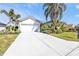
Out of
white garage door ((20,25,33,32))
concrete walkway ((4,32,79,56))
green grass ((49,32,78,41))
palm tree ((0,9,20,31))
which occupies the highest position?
palm tree ((0,9,20,31))

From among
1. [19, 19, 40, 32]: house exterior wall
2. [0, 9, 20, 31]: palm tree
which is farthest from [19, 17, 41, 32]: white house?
[0, 9, 20, 31]: palm tree

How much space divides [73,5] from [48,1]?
25.1 inches

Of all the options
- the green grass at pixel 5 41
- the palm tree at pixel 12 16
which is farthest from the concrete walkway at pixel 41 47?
the palm tree at pixel 12 16

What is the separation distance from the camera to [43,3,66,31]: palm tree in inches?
210

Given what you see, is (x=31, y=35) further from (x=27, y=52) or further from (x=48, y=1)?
(x=48, y=1)

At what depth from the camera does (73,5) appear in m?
5.34

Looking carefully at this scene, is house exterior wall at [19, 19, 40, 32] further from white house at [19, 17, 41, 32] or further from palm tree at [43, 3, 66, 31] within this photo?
palm tree at [43, 3, 66, 31]

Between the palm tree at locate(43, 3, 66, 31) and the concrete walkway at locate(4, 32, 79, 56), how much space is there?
0.41 meters

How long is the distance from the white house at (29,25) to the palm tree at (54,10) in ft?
1.15

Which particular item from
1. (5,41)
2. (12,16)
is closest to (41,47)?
(5,41)

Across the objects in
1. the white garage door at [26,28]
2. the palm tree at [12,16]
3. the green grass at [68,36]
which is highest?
the palm tree at [12,16]

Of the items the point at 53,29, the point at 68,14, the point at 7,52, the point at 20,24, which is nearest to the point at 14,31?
the point at 20,24

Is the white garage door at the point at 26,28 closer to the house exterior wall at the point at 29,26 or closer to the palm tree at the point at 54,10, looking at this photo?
the house exterior wall at the point at 29,26

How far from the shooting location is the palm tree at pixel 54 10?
5328 mm
